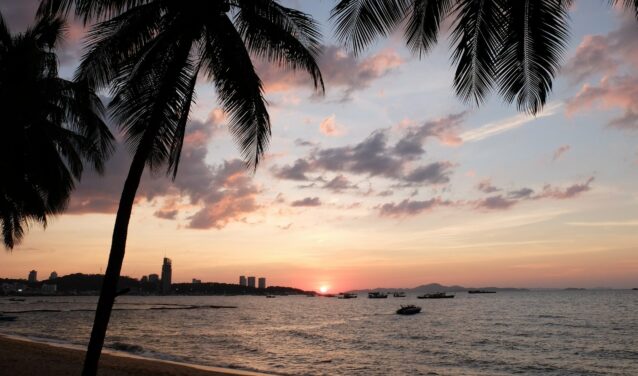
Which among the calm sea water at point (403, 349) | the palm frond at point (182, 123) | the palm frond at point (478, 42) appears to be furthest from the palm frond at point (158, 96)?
the calm sea water at point (403, 349)

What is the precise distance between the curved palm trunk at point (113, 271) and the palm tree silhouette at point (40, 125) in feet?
29.0

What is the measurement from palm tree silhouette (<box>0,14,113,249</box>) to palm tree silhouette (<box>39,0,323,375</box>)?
6994 millimetres

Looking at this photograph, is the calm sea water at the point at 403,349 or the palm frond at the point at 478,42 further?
the calm sea water at the point at 403,349

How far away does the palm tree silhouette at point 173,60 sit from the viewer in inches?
341

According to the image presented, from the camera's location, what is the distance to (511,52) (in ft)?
23.9

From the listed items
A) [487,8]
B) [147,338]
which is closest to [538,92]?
[487,8]

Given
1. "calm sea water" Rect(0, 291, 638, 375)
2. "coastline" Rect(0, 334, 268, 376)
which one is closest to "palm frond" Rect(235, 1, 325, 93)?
"coastline" Rect(0, 334, 268, 376)

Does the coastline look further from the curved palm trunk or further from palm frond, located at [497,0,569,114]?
palm frond, located at [497,0,569,114]

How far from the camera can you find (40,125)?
17547 mm

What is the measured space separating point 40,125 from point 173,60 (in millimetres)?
11563

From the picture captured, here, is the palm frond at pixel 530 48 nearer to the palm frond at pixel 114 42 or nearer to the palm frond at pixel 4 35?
the palm frond at pixel 114 42

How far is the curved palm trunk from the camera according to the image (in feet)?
25.4

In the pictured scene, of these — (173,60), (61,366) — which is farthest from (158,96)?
(61,366)

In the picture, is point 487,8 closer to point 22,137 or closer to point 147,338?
point 22,137
